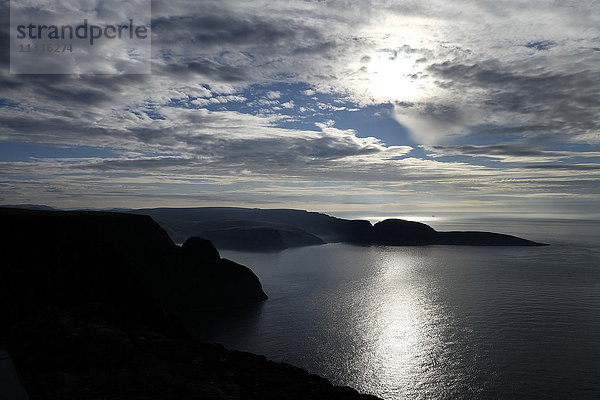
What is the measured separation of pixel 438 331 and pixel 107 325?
167 feet

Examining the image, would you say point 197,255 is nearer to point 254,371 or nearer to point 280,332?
point 280,332

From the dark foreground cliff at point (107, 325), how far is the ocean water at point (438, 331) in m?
16.2

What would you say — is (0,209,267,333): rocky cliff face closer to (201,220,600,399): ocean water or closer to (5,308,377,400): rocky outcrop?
(5,308,377,400): rocky outcrop

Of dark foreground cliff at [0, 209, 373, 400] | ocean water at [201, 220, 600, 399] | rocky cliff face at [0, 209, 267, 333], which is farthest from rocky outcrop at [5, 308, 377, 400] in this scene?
ocean water at [201, 220, 600, 399]

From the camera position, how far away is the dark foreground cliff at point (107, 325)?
21172 mm

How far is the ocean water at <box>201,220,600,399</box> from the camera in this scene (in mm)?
41375

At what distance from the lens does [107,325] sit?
33438 mm

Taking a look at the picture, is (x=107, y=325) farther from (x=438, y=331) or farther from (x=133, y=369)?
(x=438, y=331)

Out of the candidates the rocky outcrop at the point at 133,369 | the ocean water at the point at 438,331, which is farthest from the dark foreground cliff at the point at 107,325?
the ocean water at the point at 438,331

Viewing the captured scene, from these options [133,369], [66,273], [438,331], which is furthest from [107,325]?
[438,331]

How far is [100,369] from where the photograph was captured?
2230 cm

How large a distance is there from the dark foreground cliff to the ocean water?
16200 millimetres

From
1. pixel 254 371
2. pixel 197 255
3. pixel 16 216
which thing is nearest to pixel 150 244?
pixel 197 255

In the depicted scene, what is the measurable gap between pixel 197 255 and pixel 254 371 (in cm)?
6217
